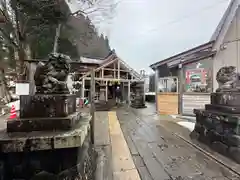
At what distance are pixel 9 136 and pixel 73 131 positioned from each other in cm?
69

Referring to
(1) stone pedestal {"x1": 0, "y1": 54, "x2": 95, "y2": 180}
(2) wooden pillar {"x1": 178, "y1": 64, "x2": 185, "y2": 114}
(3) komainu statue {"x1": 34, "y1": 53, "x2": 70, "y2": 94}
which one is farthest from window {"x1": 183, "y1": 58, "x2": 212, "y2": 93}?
(1) stone pedestal {"x1": 0, "y1": 54, "x2": 95, "y2": 180}

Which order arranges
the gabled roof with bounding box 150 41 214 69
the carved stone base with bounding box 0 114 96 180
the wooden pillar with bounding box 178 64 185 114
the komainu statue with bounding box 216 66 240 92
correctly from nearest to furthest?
the carved stone base with bounding box 0 114 96 180, the komainu statue with bounding box 216 66 240 92, the gabled roof with bounding box 150 41 214 69, the wooden pillar with bounding box 178 64 185 114

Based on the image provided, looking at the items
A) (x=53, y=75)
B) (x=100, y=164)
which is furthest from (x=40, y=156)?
(x=100, y=164)

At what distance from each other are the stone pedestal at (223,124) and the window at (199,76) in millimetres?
3488

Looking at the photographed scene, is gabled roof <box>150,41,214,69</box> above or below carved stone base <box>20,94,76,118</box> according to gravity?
above

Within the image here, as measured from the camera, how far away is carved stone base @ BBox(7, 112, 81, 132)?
2020mm

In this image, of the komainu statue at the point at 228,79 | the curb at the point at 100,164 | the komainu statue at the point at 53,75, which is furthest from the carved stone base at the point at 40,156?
the komainu statue at the point at 228,79

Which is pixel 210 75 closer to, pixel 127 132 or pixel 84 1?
pixel 127 132

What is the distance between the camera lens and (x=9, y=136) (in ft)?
6.16

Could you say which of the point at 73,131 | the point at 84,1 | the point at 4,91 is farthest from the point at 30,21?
the point at 73,131

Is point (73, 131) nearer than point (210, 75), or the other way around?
point (73, 131)

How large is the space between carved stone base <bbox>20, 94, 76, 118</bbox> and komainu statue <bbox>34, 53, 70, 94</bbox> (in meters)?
0.14

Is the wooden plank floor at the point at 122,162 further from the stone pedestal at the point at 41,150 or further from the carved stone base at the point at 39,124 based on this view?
the carved stone base at the point at 39,124

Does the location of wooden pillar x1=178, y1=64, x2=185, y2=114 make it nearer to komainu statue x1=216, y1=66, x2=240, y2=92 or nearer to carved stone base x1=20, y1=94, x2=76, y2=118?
komainu statue x1=216, y1=66, x2=240, y2=92
